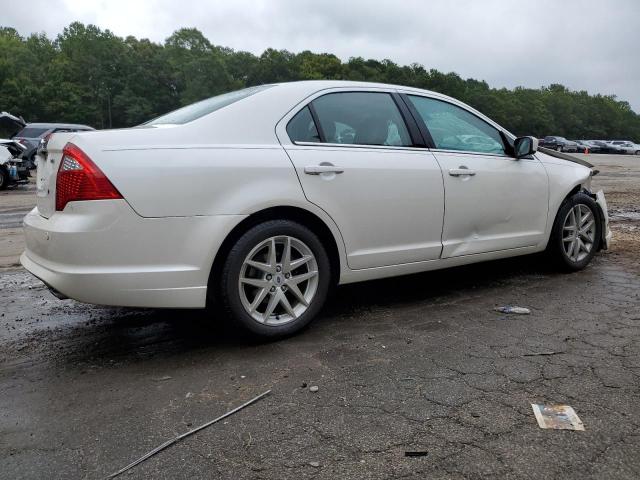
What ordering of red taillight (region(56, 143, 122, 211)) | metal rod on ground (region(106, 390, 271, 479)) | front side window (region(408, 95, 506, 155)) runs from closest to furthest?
metal rod on ground (region(106, 390, 271, 479)), red taillight (region(56, 143, 122, 211)), front side window (region(408, 95, 506, 155))

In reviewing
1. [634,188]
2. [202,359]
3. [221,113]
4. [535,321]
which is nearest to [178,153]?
[221,113]

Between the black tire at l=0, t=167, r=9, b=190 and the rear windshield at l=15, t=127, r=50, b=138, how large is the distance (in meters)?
4.42

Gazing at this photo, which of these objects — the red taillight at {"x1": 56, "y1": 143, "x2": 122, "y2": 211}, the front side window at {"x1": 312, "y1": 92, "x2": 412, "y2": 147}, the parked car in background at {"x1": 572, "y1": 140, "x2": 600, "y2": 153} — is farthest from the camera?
the parked car in background at {"x1": 572, "y1": 140, "x2": 600, "y2": 153}

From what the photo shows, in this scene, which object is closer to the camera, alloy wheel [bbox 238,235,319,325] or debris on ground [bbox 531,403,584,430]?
debris on ground [bbox 531,403,584,430]

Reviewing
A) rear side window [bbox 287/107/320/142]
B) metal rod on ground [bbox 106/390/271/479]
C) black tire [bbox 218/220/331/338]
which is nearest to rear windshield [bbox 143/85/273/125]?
rear side window [bbox 287/107/320/142]

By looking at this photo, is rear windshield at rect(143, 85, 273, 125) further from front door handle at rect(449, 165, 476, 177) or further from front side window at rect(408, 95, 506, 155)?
front door handle at rect(449, 165, 476, 177)

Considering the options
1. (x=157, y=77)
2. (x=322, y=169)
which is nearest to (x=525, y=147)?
(x=322, y=169)

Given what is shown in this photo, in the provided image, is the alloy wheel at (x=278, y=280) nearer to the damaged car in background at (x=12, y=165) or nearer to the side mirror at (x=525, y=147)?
the side mirror at (x=525, y=147)

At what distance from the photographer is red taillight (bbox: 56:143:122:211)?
9.30 feet

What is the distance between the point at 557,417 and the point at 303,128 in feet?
7.13

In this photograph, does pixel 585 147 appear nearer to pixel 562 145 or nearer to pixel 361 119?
pixel 562 145

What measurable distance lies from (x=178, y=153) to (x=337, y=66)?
89.7m

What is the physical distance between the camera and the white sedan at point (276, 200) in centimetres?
289

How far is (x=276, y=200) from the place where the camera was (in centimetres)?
321
